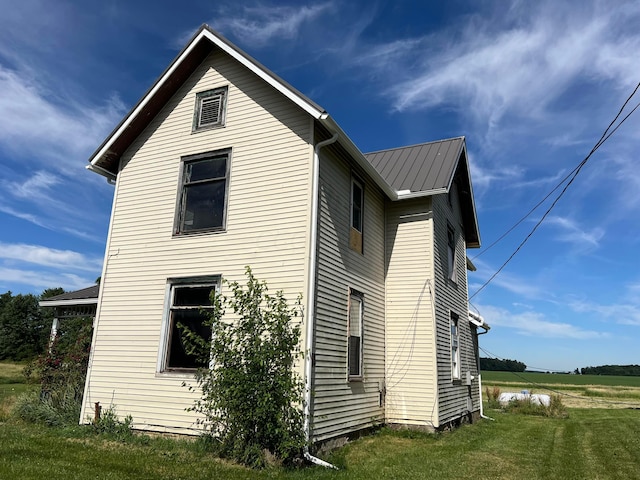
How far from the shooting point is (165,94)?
1122cm

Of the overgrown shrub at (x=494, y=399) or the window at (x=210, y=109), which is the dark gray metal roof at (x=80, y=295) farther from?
the overgrown shrub at (x=494, y=399)

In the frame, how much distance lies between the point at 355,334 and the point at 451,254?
19.6 ft

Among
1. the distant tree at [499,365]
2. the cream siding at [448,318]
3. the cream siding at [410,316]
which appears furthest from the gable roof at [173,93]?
the distant tree at [499,365]

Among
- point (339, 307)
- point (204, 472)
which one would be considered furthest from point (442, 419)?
point (204, 472)

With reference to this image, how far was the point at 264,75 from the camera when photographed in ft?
31.9

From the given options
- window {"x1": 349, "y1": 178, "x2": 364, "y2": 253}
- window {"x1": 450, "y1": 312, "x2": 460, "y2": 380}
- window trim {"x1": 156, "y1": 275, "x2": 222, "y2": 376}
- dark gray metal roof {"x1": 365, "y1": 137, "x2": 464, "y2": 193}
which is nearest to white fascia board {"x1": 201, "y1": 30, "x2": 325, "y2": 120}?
window {"x1": 349, "y1": 178, "x2": 364, "y2": 253}

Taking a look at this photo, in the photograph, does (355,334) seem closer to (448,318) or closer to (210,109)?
(448,318)

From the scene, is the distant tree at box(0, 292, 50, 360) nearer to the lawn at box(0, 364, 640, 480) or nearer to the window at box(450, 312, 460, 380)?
the window at box(450, 312, 460, 380)

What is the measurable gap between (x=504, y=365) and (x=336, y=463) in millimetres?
116019

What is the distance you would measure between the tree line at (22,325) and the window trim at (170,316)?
59546 mm

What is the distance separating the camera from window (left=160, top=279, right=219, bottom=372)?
939 cm

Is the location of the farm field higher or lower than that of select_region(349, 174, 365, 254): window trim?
lower

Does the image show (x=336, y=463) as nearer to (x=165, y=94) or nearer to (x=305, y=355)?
(x=305, y=355)

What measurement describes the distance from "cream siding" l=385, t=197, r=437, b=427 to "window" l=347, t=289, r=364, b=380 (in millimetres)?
1678
